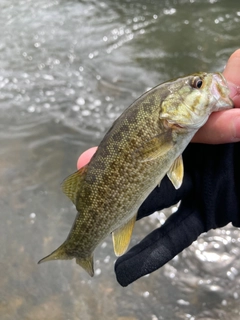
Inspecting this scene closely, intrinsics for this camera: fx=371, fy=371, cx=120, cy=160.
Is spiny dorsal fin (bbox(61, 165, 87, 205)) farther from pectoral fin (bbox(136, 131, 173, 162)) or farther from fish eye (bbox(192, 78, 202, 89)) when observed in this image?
fish eye (bbox(192, 78, 202, 89))

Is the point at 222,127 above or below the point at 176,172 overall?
above

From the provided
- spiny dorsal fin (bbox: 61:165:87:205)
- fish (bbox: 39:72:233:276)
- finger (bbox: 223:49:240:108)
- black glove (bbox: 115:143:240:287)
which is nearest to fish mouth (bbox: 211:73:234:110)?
fish (bbox: 39:72:233:276)

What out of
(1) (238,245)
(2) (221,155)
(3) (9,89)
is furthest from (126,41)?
(2) (221,155)

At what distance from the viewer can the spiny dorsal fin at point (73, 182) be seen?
224cm

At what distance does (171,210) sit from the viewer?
14.4 ft

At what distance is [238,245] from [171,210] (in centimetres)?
83

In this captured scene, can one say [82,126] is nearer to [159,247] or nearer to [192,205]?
[192,205]

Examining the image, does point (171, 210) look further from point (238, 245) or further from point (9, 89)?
point (9, 89)

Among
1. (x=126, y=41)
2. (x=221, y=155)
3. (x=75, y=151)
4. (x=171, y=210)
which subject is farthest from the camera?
(x=126, y=41)

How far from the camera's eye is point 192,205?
111 inches

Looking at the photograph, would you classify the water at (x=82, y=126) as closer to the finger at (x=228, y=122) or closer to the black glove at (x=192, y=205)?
the black glove at (x=192, y=205)

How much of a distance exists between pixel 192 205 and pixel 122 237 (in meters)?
0.74

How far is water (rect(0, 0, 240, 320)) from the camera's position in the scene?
3.80 metres

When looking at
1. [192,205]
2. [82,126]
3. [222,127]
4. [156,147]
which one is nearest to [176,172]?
[156,147]
